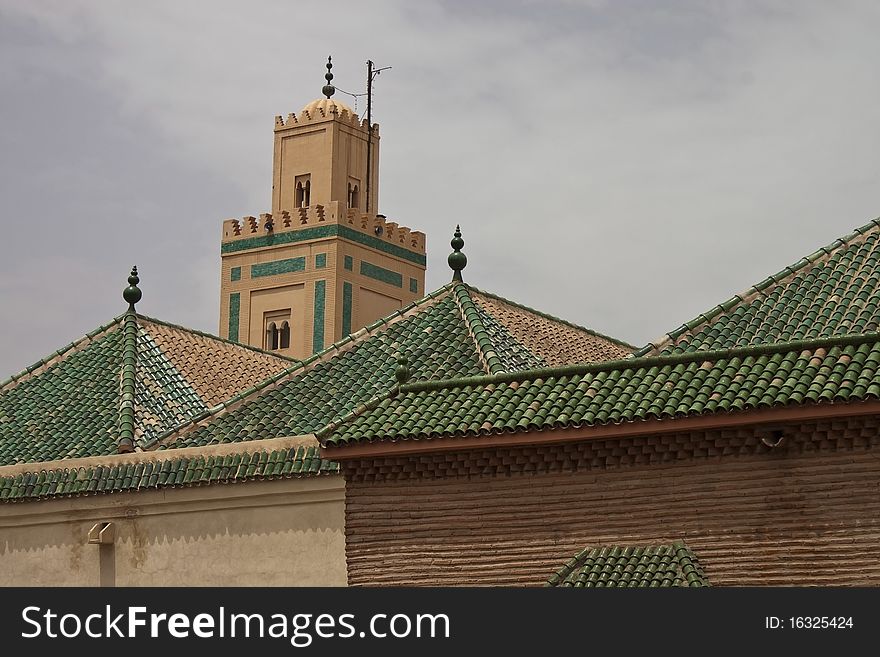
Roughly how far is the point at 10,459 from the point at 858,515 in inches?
335

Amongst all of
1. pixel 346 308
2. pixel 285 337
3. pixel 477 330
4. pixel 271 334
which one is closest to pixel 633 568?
→ pixel 477 330

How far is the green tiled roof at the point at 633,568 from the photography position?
12.9 m

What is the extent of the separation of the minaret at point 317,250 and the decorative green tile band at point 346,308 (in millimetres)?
22

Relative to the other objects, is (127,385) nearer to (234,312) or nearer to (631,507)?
(631,507)

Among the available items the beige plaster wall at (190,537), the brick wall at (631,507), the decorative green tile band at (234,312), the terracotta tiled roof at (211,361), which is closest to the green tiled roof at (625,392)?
the brick wall at (631,507)

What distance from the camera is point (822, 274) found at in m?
14.9

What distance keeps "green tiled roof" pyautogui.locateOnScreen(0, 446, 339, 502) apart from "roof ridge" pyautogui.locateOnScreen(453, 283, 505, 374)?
1.87m

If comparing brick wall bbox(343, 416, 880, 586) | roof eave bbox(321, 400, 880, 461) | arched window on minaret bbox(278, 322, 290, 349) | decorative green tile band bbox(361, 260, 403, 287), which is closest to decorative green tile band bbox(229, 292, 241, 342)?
arched window on minaret bbox(278, 322, 290, 349)

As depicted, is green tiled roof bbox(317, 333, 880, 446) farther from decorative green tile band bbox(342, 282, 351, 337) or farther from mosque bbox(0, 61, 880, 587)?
decorative green tile band bbox(342, 282, 351, 337)

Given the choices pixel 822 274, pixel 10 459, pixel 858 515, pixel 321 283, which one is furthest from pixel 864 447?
pixel 321 283

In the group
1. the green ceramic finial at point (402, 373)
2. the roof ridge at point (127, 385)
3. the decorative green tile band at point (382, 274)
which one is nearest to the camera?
the green ceramic finial at point (402, 373)

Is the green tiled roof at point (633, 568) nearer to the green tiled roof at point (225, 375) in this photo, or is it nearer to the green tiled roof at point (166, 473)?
the green tiled roof at point (166, 473)

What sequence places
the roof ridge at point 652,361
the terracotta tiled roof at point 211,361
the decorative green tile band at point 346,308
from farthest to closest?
the decorative green tile band at point 346,308
the terracotta tiled roof at point 211,361
the roof ridge at point 652,361
